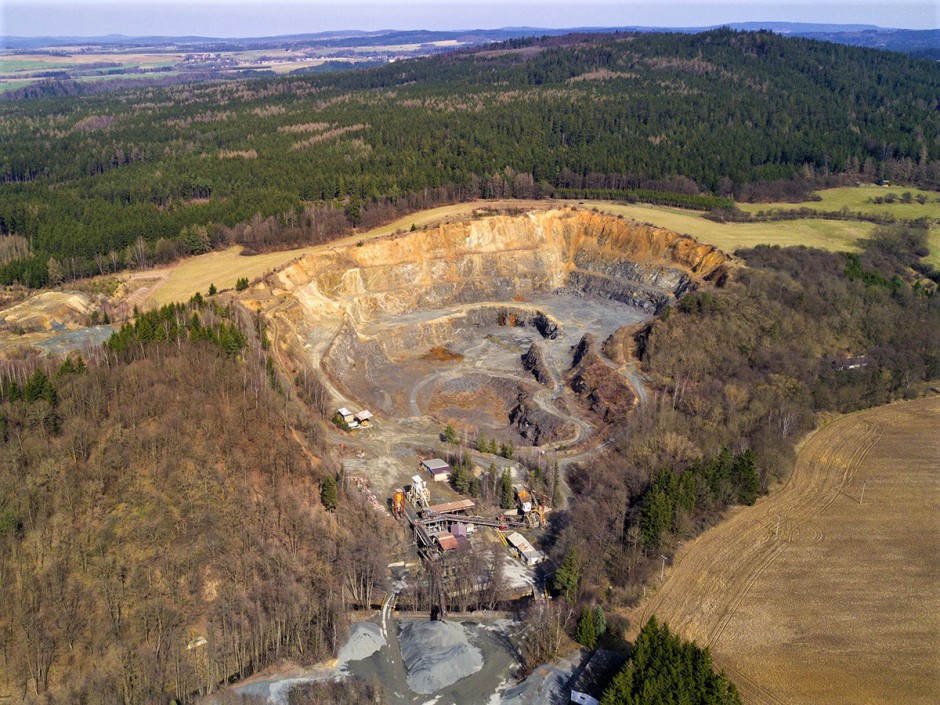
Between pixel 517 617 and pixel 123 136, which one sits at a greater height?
pixel 123 136

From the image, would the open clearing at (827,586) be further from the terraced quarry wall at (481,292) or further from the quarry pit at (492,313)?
the terraced quarry wall at (481,292)

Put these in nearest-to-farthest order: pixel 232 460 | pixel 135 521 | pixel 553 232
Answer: pixel 135 521
pixel 232 460
pixel 553 232

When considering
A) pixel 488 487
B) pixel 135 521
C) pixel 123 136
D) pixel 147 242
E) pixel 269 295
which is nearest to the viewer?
pixel 135 521

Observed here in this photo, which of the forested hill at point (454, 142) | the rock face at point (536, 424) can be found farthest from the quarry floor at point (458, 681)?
the forested hill at point (454, 142)

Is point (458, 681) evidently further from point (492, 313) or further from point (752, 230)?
point (752, 230)

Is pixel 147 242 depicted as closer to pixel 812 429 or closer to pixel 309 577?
pixel 309 577

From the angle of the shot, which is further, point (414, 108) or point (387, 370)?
point (414, 108)

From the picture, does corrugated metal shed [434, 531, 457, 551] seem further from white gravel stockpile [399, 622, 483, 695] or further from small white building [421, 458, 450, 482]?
white gravel stockpile [399, 622, 483, 695]

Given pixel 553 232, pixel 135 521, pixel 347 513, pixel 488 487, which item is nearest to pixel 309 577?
pixel 347 513

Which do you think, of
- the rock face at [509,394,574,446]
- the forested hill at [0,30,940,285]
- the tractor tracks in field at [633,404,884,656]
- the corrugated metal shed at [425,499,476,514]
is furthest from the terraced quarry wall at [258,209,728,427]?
the tractor tracks in field at [633,404,884,656]
